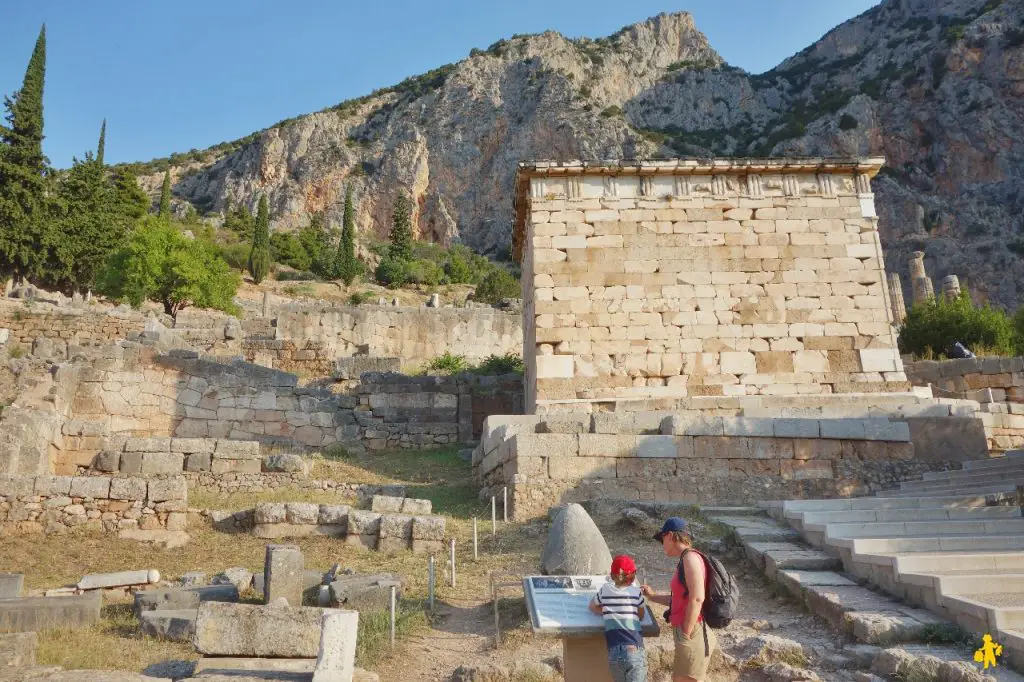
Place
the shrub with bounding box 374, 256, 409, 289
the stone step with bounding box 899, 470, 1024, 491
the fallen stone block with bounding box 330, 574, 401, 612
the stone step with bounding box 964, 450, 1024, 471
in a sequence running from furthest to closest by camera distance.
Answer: the shrub with bounding box 374, 256, 409, 289 → the stone step with bounding box 964, 450, 1024, 471 → the stone step with bounding box 899, 470, 1024, 491 → the fallen stone block with bounding box 330, 574, 401, 612

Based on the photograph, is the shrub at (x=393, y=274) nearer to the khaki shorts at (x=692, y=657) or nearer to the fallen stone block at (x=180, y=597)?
the fallen stone block at (x=180, y=597)

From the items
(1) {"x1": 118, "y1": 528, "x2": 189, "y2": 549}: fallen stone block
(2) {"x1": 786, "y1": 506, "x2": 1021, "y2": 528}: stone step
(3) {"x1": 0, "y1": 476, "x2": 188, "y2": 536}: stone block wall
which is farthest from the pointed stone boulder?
(3) {"x1": 0, "y1": 476, "x2": 188, "y2": 536}: stone block wall

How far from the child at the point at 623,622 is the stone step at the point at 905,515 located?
16.1 feet

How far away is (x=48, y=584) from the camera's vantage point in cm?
774

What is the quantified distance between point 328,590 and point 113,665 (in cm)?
196

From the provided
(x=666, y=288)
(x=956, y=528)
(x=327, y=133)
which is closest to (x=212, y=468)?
(x=666, y=288)

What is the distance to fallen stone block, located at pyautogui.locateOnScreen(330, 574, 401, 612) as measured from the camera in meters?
6.69

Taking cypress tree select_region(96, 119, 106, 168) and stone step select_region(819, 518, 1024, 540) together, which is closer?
stone step select_region(819, 518, 1024, 540)

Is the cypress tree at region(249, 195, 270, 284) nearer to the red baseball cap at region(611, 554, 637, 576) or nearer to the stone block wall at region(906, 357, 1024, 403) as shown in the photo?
the stone block wall at region(906, 357, 1024, 403)

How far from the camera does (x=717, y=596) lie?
4352 millimetres

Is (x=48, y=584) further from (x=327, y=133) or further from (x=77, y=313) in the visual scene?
(x=327, y=133)

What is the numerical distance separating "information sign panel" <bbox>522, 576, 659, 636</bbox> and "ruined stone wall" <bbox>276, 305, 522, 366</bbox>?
73.2 feet

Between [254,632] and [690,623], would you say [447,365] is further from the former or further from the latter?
[690,623]

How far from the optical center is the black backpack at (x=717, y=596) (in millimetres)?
4301
